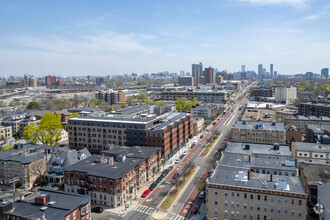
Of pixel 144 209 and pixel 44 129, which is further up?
pixel 44 129

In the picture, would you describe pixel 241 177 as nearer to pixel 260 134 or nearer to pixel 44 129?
pixel 260 134

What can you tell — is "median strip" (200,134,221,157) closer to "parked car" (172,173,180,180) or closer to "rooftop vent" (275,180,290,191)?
"parked car" (172,173,180,180)

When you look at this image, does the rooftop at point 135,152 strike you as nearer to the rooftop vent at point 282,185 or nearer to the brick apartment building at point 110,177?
the brick apartment building at point 110,177

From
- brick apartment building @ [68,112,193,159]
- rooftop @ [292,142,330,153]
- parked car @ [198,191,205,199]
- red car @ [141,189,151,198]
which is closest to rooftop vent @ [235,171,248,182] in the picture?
parked car @ [198,191,205,199]

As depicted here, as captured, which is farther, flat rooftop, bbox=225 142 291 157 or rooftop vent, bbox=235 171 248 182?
flat rooftop, bbox=225 142 291 157

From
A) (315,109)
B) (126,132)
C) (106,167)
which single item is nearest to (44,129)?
(126,132)

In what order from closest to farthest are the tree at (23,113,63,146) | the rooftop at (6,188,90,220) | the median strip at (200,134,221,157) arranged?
the rooftop at (6,188,90,220)
the median strip at (200,134,221,157)
the tree at (23,113,63,146)

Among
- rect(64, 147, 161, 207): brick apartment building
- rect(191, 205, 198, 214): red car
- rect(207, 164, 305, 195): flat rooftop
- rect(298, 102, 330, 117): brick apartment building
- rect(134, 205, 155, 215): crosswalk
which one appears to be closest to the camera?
rect(207, 164, 305, 195): flat rooftop
